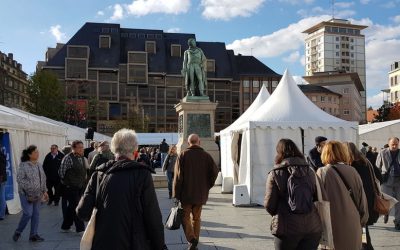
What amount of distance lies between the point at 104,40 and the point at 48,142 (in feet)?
180

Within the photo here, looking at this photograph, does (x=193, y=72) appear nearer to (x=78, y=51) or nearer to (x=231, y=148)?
(x=231, y=148)

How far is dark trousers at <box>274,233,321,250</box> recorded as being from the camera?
4.27 m

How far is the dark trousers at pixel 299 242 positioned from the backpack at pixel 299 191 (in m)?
0.23

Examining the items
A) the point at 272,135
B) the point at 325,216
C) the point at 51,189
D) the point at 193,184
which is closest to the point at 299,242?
the point at 325,216

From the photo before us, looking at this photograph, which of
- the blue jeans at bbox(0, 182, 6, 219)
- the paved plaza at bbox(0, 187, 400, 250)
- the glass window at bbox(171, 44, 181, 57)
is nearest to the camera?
the paved plaza at bbox(0, 187, 400, 250)

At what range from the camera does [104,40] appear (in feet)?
224

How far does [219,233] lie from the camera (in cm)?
849

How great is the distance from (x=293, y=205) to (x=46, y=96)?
158 feet

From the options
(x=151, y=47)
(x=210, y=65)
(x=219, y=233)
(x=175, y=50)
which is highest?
(x=151, y=47)

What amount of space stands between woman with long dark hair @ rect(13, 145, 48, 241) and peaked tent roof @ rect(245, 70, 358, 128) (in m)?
5.96

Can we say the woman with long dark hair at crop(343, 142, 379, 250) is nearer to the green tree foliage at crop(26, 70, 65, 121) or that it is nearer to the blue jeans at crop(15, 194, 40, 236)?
the blue jeans at crop(15, 194, 40, 236)

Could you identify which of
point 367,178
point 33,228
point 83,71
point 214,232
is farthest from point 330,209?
point 83,71

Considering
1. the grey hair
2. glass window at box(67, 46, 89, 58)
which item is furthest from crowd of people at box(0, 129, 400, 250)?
glass window at box(67, 46, 89, 58)

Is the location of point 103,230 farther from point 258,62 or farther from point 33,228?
point 258,62
